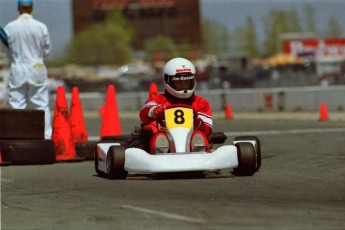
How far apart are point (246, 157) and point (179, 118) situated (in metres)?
0.78

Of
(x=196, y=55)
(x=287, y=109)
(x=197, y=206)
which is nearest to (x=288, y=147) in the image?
(x=197, y=206)

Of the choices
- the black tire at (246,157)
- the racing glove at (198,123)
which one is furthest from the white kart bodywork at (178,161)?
the racing glove at (198,123)

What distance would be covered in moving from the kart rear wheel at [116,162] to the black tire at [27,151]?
237 centimetres

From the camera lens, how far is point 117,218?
7281 millimetres

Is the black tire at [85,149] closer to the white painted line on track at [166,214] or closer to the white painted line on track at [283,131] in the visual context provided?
the white painted line on track at [166,214]

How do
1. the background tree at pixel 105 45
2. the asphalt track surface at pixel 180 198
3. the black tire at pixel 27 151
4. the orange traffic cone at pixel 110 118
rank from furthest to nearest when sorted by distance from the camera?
the background tree at pixel 105 45 < the orange traffic cone at pixel 110 118 < the black tire at pixel 27 151 < the asphalt track surface at pixel 180 198

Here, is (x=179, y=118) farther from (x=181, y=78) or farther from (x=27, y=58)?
(x=27, y=58)

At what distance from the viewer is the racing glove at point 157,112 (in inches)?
410

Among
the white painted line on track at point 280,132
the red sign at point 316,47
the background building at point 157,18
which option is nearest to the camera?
the white painted line on track at point 280,132

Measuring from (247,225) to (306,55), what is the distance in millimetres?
80882

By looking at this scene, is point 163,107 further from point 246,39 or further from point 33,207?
point 246,39

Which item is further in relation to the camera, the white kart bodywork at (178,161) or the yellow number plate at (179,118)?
the yellow number plate at (179,118)

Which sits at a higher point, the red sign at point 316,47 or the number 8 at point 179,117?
the number 8 at point 179,117

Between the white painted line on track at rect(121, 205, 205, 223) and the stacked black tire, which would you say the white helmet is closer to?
the stacked black tire
